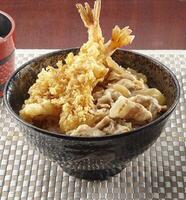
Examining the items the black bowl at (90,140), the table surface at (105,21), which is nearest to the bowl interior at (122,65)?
the black bowl at (90,140)

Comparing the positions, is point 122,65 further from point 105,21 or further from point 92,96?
Result: point 105,21

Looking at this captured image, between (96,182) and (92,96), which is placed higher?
(92,96)

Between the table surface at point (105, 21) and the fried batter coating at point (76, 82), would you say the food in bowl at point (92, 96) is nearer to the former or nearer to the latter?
the fried batter coating at point (76, 82)

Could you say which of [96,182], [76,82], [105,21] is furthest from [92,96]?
[105,21]

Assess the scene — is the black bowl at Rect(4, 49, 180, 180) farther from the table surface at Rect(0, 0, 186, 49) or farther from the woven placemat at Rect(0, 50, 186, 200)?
the table surface at Rect(0, 0, 186, 49)

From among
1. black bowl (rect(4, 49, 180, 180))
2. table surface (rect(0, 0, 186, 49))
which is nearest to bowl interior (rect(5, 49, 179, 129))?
black bowl (rect(4, 49, 180, 180))

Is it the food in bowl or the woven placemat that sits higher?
the food in bowl

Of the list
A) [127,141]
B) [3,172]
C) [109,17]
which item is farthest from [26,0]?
[127,141]

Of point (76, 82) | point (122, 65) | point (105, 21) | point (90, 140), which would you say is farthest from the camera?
point (105, 21)
